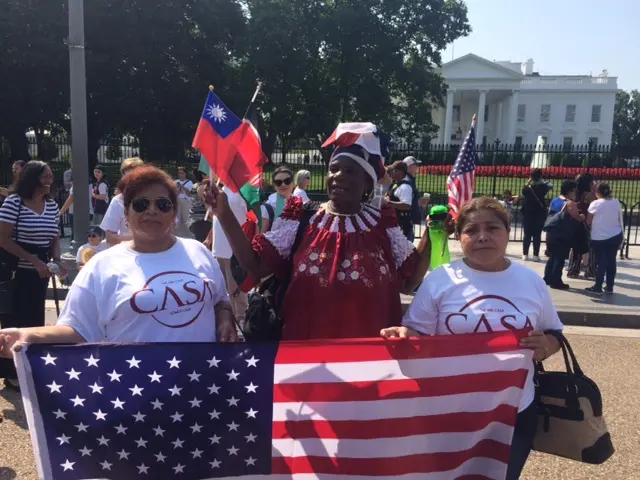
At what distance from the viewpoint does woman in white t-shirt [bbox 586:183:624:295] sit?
856 centimetres

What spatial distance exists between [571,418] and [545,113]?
84.6m

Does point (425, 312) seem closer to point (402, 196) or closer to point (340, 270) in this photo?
point (340, 270)

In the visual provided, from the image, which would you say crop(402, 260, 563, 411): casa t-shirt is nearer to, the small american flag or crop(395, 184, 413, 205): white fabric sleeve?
the small american flag

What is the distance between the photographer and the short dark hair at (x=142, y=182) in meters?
2.50

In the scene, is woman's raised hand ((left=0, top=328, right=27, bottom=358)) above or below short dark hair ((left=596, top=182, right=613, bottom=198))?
below

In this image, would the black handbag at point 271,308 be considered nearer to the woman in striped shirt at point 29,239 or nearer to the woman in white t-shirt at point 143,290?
the woman in white t-shirt at point 143,290

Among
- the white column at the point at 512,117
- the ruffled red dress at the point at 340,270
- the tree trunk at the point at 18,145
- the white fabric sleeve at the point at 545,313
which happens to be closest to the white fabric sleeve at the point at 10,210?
the ruffled red dress at the point at 340,270

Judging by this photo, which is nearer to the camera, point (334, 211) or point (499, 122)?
point (334, 211)

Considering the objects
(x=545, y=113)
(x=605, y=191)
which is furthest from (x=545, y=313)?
(x=545, y=113)

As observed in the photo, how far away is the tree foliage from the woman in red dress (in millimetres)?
22582

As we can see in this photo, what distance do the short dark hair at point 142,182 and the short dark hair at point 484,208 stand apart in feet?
4.23

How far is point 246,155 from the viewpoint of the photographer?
3.45 metres

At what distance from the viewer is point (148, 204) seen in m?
2.47

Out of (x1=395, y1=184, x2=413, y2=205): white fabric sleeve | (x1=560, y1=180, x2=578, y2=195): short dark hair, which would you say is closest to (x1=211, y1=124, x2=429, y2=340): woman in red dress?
(x1=395, y1=184, x2=413, y2=205): white fabric sleeve
